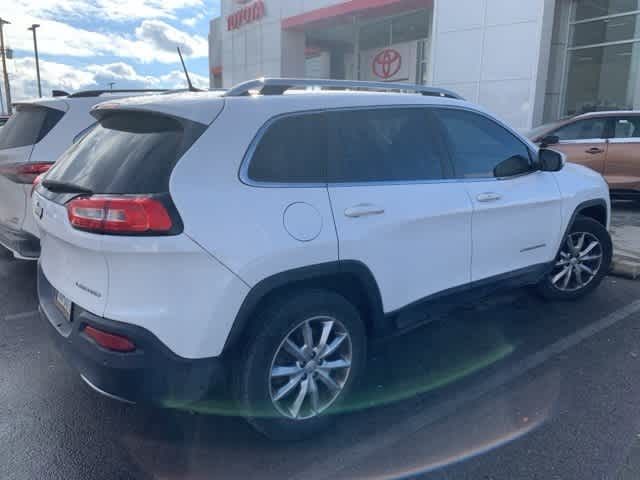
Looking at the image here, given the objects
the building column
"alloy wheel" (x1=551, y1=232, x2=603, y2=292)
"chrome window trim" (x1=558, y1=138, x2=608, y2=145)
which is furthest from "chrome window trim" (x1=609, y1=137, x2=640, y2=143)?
the building column

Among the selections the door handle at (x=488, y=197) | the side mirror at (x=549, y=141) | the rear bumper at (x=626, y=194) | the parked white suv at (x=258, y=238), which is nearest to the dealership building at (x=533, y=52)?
A: the side mirror at (x=549, y=141)

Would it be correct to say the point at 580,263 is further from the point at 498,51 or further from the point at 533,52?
the point at 498,51

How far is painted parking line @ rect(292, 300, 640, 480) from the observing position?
2.55 m

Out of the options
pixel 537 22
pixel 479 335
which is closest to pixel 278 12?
pixel 537 22

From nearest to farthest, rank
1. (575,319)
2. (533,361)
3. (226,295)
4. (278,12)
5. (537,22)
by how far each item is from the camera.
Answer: (226,295) < (533,361) < (575,319) < (537,22) < (278,12)

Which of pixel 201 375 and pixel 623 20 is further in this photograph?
pixel 623 20

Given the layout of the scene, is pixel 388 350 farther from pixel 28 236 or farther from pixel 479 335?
pixel 28 236

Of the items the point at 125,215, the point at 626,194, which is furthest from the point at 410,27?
the point at 125,215

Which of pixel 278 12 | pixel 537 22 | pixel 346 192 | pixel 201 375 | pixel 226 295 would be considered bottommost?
pixel 201 375

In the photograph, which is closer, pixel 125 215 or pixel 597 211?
pixel 125 215

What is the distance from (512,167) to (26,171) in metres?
3.92

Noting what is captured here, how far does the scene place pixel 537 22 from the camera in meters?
11.9

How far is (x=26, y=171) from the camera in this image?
171 inches

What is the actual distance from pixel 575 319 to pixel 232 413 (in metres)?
3.05
